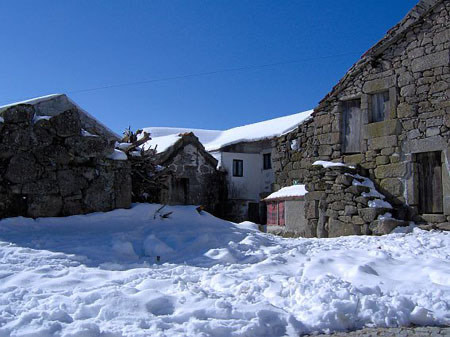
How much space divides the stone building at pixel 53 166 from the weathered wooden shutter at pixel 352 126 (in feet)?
21.2

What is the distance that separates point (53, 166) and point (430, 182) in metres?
7.95

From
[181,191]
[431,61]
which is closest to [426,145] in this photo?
[431,61]

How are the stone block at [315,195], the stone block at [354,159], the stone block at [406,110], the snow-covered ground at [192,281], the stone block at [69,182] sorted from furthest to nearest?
1. the stone block at [354,159]
2. the stone block at [315,195]
3. the stone block at [406,110]
4. the stone block at [69,182]
5. the snow-covered ground at [192,281]

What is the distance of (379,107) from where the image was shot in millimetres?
10953

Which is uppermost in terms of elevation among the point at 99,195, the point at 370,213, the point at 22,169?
the point at 22,169

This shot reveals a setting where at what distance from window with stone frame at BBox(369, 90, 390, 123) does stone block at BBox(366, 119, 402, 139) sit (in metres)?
A: 0.19

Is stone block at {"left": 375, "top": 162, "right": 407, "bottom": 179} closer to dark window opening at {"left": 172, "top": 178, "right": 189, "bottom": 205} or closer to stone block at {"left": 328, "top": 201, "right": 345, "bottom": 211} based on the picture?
stone block at {"left": 328, "top": 201, "right": 345, "bottom": 211}

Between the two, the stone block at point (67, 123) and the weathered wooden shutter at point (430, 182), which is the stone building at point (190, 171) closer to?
the weathered wooden shutter at point (430, 182)

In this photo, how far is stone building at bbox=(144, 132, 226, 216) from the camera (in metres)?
20.4

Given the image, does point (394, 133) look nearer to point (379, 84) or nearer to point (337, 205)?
point (379, 84)

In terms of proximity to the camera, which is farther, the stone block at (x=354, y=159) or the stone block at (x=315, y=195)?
the stone block at (x=354, y=159)

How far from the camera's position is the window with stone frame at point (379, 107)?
35.3ft

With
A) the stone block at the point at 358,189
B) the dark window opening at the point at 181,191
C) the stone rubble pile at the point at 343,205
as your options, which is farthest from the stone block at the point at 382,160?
the dark window opening at the point at 181,191

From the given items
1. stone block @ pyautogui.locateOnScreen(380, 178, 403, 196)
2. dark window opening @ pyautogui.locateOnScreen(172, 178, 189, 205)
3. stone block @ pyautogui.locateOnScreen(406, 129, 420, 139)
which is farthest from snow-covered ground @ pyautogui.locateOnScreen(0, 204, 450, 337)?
dark window opening @ pyautogui.locateOnScreen(172, 178, 189, 205)
